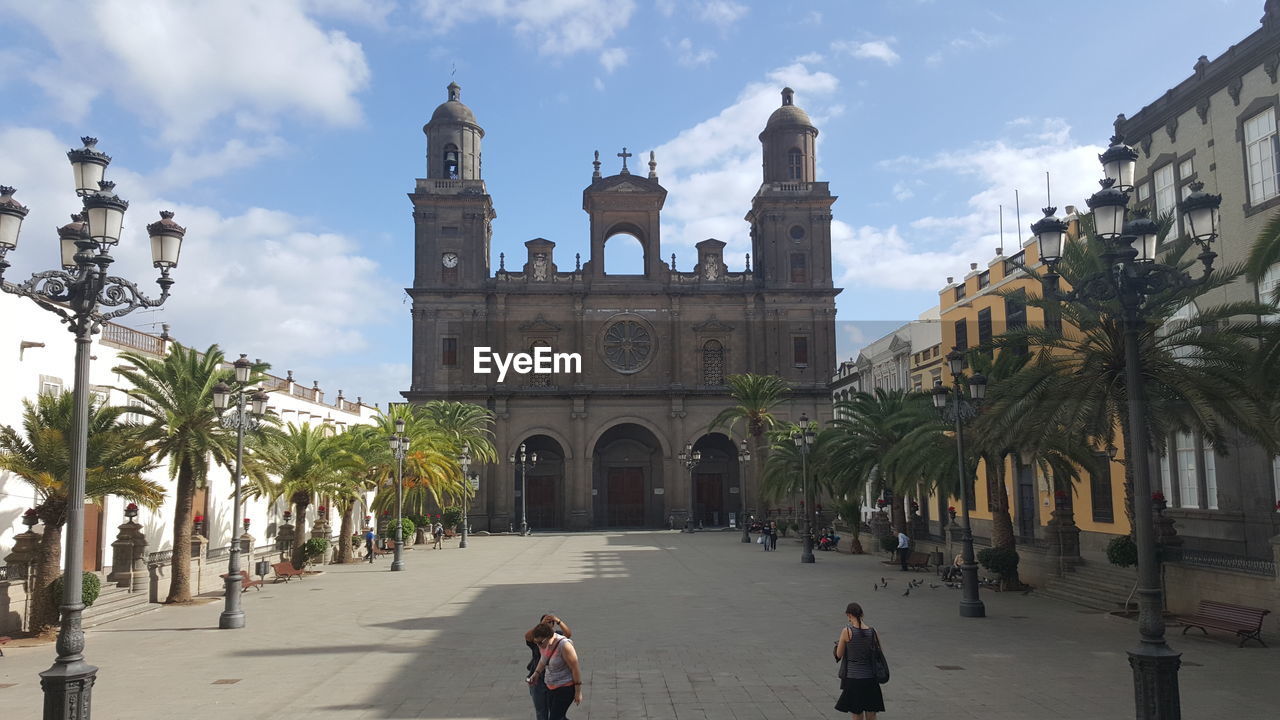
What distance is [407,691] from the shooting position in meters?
12.5

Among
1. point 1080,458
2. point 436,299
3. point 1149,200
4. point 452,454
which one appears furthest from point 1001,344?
point 436,299

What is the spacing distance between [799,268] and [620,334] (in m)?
12.8

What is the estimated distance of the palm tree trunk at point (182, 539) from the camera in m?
23.3

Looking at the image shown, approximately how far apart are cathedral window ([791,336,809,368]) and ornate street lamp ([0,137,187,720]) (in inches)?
2059

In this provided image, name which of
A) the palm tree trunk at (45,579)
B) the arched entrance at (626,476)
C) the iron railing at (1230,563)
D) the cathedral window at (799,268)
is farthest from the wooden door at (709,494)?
the palm tree trunk at (45,579)

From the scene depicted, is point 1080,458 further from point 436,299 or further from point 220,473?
point 436,299

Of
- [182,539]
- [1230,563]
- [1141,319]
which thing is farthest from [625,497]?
[1141,319]

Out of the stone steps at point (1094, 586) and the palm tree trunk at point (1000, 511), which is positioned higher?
the palm tree trunk at point (1000, 511)

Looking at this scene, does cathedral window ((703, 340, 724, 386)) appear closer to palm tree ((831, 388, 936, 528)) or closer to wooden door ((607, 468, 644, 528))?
wooden door ((607, 468, 644, 528))

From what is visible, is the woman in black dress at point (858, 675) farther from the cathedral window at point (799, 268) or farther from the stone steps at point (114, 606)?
the cathedral window at point (799, 268)

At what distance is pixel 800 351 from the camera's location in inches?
2410

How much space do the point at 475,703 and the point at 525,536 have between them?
42.4m

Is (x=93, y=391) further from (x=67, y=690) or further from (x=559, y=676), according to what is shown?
(x=559, y=676)

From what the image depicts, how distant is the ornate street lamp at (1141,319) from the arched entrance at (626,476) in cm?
5159
